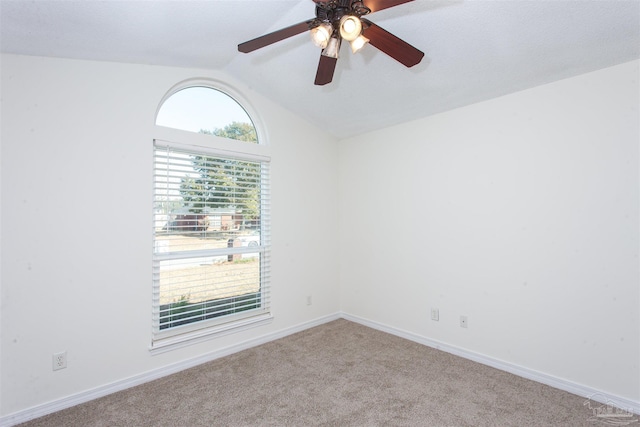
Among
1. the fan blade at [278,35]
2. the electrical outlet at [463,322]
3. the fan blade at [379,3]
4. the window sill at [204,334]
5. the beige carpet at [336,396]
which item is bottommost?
the beige carpet at [336,396]

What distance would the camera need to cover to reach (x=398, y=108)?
10.5 feet

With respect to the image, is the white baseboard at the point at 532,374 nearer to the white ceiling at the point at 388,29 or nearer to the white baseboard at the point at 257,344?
the white baseboard at the point at 257,344

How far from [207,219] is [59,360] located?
1477 millimetres

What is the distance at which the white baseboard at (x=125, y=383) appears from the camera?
6.95 feet

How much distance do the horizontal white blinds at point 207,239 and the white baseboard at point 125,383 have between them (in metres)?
0.27

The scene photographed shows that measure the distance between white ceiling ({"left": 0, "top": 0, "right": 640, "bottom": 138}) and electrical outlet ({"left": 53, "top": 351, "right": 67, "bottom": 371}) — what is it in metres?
2.06

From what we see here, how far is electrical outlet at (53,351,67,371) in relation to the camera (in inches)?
88.3

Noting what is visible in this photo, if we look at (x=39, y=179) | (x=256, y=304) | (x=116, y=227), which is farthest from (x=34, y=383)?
(x=256, y=304)

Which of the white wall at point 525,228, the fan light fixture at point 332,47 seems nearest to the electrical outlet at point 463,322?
the white wall at point 525,228

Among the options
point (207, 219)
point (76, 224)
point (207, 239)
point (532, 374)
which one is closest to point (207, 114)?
point (207, 219)

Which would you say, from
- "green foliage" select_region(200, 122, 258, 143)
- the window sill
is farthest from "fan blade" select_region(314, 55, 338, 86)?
the window sill

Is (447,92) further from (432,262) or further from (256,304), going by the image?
(256,304)

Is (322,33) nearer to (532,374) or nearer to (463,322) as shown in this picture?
(463,322)

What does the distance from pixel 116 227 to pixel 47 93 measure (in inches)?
40.6
